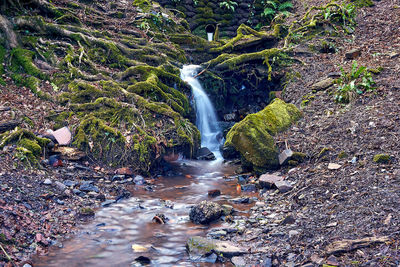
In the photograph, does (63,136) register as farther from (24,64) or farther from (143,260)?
(143,260)

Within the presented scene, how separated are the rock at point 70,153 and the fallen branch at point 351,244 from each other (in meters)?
5.54

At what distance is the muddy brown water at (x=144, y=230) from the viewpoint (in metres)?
4.33

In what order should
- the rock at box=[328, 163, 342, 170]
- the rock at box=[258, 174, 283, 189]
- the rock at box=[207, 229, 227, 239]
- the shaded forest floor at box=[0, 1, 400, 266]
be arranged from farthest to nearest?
the rock at box=[258, 174, 283, 189] < the rock at box=[328, 163, 342, 170] < the rock at box=[207, 229, 227, 239] < the shaded forest floor at box=[0, 1, 400, 266]

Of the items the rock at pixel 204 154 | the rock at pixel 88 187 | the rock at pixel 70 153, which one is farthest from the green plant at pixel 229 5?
the rock at pixel 88 187

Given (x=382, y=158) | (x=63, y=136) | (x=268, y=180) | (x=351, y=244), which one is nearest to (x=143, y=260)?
(x=351, y=244)

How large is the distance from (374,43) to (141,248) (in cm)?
991

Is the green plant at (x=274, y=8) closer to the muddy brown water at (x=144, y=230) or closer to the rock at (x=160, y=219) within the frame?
the muddy brown water at (x=144, y=230)

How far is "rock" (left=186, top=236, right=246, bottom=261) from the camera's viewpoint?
14.3ft

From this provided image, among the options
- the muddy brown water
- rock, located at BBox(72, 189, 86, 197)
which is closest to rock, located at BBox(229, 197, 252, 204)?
the muddy brown water

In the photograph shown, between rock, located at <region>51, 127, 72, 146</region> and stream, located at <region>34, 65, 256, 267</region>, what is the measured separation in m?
1.93

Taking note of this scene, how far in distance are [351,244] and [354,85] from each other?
5.52m

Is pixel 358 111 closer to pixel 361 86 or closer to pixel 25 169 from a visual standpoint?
pixel 361 86

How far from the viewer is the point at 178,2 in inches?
656

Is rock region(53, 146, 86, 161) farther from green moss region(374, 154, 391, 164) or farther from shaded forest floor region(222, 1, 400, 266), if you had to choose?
green moss region(374, 154, 391, 164)
